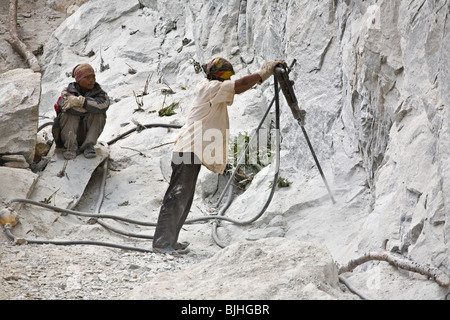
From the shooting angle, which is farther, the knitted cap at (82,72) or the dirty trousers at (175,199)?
the knitted cap at (82,72)

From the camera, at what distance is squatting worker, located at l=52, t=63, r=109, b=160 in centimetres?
644

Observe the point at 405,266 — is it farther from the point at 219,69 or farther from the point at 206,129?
the point at 219,69

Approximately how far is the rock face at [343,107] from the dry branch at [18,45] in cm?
163

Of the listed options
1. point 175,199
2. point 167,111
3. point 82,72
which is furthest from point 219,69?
point 167,111

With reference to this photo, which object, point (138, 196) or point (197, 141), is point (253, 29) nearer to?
point (138, 196)

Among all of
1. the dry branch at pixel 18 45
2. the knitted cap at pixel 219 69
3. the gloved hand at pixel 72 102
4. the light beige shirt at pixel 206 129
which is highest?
the dry branch at pixel 18 45

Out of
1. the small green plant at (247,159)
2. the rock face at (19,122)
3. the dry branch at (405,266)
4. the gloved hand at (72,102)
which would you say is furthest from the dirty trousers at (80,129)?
the dry branch at (405,266)

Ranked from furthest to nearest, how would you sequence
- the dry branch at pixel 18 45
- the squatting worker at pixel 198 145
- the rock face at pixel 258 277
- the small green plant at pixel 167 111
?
the dry branch at pixel 18 45 → the small green plant at pixel 167 111 → the squatting worker at pixel 198 145 → the rock face at pixel 258 277

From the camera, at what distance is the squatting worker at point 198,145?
468cm

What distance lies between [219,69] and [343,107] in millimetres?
1275

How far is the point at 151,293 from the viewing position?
109 inches

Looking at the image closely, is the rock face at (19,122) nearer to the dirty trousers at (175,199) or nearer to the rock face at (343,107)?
the rock face at (343,107)

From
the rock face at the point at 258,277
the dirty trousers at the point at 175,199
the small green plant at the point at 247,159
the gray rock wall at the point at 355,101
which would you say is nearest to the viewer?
the rock face at the point at 258,277

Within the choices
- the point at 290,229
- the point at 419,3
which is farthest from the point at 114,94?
the point at 419,3
